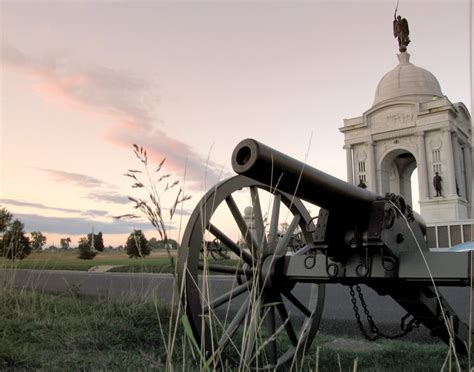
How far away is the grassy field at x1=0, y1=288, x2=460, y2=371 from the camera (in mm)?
3471

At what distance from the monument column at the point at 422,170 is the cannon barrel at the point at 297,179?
3229 cm

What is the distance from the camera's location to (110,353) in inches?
150

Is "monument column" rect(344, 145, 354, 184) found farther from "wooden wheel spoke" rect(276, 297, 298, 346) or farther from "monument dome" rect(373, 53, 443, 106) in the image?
"wooden wheel spoke" rect(276, 297, 298, 346)

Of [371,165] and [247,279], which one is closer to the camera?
[247,279]

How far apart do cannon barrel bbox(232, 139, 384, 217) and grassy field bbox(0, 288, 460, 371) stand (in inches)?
40.4

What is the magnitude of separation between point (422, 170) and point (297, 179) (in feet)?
108

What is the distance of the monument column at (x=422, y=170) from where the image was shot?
33.4 meters

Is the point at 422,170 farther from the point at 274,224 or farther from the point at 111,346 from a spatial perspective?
the point at 111,346

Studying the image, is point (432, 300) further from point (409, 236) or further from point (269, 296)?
point (269, 296)

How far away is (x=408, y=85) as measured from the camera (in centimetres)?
3656

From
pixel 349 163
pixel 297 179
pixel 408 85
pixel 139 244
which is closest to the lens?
pixel 139 244

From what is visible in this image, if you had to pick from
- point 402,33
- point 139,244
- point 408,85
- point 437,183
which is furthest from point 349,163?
point 139,244

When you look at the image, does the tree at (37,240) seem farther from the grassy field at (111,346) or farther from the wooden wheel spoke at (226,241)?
the wooden wheel spoke at (226,241)

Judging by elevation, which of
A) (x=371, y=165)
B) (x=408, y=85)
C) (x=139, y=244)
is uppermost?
(x=408, y=85)
